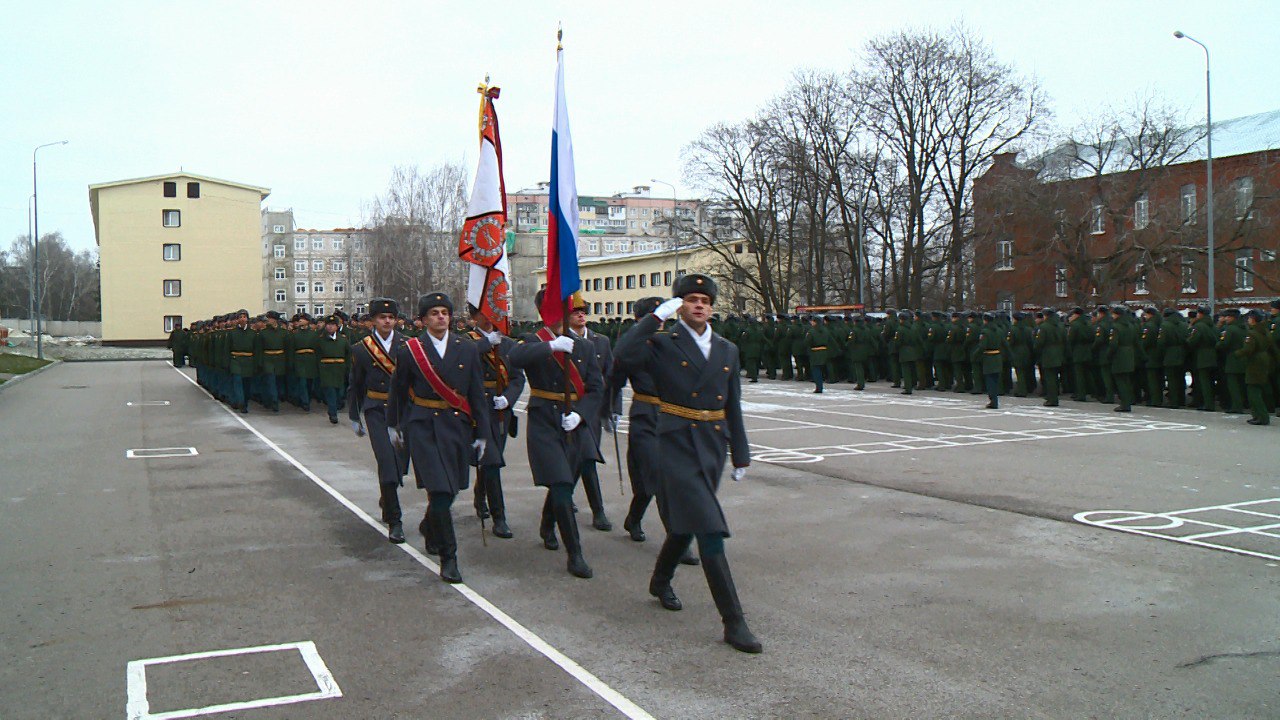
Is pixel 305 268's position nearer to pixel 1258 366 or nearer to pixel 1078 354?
pixel 1078 354

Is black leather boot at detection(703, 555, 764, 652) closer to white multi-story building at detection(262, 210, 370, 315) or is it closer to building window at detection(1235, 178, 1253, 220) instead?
building window at detection(1235, 178, 1253, 220)

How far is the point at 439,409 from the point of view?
712cm

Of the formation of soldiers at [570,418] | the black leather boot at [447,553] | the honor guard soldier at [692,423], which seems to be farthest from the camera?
the black leather boot at [447,553]

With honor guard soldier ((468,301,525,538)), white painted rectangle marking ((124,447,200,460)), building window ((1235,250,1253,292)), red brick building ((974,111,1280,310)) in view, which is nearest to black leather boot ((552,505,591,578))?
honor guard soldier ((468,301,525,538))

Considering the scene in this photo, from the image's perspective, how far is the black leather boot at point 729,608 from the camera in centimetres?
526

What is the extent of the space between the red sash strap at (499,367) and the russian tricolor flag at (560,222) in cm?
134

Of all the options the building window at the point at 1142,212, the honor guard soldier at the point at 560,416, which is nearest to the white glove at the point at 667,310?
the honor guard soldier at the point at 560,416

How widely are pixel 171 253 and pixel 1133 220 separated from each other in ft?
188

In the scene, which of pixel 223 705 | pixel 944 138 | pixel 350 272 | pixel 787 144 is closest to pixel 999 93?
pixel 944 138

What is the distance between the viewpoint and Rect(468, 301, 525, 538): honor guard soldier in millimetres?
8188

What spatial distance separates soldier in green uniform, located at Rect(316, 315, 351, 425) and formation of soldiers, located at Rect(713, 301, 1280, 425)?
11.1m

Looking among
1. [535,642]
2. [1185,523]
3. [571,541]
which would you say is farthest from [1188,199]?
[535,642]

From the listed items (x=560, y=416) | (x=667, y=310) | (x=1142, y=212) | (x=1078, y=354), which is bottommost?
(x=560, y=416)

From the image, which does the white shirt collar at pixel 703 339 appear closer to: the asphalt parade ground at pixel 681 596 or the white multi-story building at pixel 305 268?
the asphalt parade ground at pixel 681 596
